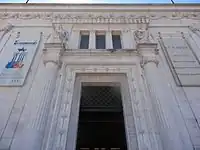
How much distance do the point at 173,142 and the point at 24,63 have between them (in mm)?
6344

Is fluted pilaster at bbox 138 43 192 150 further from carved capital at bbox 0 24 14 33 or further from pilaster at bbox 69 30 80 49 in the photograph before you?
carved capital at bbox 0 24 14 33

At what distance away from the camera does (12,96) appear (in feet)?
26.9

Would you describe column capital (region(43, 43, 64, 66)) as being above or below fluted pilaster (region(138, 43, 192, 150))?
above

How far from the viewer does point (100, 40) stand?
480 inches

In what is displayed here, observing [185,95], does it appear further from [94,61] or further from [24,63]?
[24,63]

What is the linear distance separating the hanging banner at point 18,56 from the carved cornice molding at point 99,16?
157 centimetres

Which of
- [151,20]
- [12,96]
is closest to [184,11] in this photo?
[151,20]

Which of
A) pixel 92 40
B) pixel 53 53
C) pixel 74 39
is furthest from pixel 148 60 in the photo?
pixel 74 39

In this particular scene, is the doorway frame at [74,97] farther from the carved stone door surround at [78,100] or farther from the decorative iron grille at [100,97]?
the decorative iron grille at [100,97]

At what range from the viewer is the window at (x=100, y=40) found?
11736 millimetres

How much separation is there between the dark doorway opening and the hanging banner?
2468mm

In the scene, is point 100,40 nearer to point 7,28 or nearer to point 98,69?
point 98,69

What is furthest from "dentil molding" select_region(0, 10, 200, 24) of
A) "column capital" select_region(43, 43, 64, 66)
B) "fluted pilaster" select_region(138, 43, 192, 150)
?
"fluted pilaster" select_region(138, 43, 192, 150)

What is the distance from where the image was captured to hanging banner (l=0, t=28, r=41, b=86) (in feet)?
29.4
